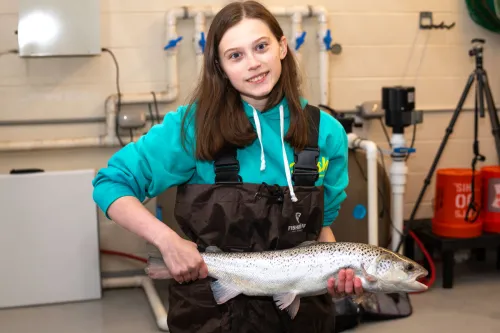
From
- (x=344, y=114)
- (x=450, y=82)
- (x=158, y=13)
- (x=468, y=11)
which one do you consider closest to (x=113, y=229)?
(x=158, y=13)

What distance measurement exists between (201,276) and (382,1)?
3.09 m

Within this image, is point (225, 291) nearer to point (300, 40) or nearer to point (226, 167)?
point (226, 167)

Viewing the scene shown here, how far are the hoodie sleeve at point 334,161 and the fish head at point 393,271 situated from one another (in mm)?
308

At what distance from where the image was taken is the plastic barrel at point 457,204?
3.90 m

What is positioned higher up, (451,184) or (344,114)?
(344,114)

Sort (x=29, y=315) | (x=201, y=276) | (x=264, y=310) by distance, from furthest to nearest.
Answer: (x=29, y=315)
(x=264, y=310)
(x=201, y=276)

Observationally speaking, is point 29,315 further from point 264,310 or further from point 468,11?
point 468,11

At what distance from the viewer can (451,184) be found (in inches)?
154

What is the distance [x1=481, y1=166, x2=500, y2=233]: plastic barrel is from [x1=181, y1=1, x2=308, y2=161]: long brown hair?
2463 millimetres

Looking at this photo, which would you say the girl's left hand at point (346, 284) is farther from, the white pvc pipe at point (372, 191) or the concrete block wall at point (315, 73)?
the concrete block wall at point (315, 73)

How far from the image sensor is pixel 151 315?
11.9ft

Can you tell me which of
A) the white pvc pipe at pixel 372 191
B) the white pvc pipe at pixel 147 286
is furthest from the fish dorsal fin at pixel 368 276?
the white pvc pipe at pixel 372 191

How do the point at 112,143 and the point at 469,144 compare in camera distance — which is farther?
the point at 469,144

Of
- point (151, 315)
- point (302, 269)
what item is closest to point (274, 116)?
point (302, 269)
